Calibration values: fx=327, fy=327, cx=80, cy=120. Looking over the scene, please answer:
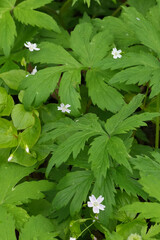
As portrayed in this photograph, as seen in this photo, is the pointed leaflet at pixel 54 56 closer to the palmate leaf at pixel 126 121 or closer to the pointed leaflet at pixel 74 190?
the palmate leaf at pixel 126 121

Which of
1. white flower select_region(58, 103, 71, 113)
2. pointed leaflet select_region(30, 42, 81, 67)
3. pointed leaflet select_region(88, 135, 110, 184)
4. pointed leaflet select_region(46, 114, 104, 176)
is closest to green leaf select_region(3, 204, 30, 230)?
pointed leaflet select_region(46, 114, 104, 176)

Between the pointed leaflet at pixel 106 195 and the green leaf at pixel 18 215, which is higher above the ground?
the pointed leaflet at pixel 106 195

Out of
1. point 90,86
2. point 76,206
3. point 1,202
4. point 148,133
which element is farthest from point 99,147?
point 148,133

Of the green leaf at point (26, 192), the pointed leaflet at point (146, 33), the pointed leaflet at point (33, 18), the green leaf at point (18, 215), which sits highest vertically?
the pointed leaflet at point (146, 33)

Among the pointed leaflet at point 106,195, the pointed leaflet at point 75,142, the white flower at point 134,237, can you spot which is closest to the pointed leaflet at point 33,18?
the pointed leaflet at point 75,142

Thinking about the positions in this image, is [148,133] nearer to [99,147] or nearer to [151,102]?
[151,102]
